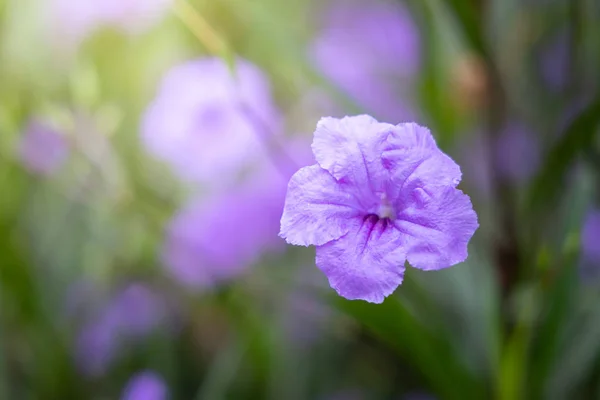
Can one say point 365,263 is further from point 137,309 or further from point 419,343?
point 137,309

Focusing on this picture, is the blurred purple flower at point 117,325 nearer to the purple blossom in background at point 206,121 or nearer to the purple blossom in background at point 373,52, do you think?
the purple blossom in background at point 206,121

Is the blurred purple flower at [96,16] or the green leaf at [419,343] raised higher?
the blurred purple flower at [96,16]

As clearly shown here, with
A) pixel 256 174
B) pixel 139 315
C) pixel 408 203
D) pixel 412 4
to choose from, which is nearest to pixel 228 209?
pixel 256 174

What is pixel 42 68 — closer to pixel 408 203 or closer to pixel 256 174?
pixel 256 174

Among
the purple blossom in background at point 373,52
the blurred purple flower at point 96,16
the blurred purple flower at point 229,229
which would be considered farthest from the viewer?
the blurred purple flower at point 96,16

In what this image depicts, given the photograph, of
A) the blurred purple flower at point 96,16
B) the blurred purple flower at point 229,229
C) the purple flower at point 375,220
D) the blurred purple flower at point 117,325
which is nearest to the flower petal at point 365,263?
the purple flower at point 375,220

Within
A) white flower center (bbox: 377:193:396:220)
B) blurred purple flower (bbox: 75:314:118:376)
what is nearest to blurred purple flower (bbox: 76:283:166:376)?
blurred purple flower (bbox: 75:314:118:376)

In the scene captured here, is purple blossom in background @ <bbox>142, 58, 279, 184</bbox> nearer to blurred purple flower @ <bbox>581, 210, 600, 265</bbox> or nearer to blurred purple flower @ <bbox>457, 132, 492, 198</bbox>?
blurred purple flower @ <bbox>457, 132, 492, 198</bbox>
